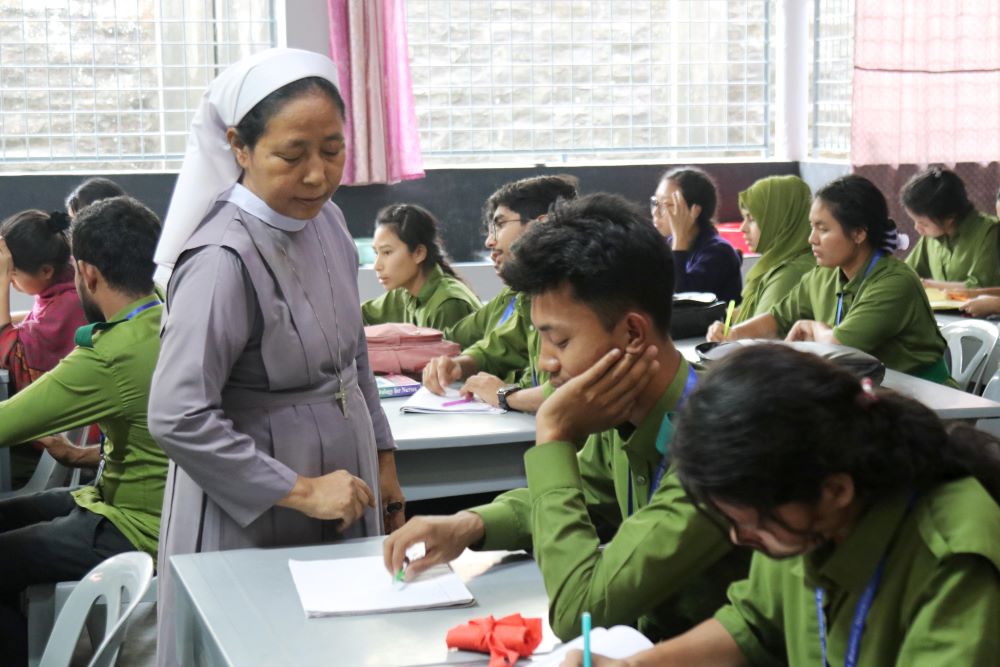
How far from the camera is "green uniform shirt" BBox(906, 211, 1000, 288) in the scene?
593 centimetres

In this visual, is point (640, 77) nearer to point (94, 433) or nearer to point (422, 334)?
point (422, 334)

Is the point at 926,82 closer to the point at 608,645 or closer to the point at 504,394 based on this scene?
the point at 504,394

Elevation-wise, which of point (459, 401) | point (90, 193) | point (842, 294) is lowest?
point (459, 401)

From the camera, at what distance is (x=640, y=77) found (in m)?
6.77

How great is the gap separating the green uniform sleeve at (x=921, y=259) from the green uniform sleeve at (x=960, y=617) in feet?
18.0

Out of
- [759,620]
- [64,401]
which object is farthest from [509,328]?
[759,620]

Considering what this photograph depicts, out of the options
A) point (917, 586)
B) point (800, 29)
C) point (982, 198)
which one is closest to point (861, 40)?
point (800, 29)

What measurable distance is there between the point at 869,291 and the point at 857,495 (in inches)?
112

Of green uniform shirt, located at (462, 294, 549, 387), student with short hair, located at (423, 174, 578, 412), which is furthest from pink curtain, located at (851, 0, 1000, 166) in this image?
green uniform shirt, located at (462, 294, 549, 387)

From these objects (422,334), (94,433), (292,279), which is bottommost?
(94,433)

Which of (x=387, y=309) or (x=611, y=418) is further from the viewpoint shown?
(x=387, y=309)

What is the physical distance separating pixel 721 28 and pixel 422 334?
3.81m

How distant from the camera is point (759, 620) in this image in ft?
4.69

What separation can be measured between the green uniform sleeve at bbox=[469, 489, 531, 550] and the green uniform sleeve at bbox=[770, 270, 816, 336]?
103 inches
